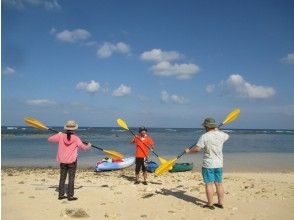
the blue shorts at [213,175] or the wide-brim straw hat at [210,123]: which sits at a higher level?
the wide-brim straw hat at [210,123]

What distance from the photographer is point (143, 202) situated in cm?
807

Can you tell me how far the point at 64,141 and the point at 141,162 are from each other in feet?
10.6

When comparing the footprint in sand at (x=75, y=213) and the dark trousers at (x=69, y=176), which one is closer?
the footprint in sand at (x=75, y=213)

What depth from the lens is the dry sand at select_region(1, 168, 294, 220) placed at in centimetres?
702

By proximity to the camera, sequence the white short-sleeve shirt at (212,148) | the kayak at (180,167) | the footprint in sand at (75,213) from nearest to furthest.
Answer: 1. the footprint in sand at (75,213)
2. the white short-sleeve shirt at (212,148)
3. the kayak at (180,167)

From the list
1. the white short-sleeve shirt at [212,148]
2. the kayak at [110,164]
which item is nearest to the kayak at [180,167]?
the kayak at [110,164]

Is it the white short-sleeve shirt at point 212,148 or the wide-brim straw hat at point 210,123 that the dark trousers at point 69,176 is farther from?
the wide-brim straw hat at point 210,123

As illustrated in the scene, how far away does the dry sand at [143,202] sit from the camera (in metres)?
7.02

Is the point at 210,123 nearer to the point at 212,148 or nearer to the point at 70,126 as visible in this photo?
the point at 212,148

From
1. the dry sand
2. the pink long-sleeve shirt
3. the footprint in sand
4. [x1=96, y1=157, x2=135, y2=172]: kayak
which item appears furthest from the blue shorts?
[x1=96, y1=157, x2=135, y2=172]: kayak

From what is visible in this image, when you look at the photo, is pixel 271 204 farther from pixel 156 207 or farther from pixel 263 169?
pixel 263 169

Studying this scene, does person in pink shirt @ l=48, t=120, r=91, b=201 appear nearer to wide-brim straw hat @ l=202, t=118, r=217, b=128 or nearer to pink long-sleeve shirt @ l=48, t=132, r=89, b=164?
pink long-sleeve shirt @ l=48, t=132, r=89, b=164

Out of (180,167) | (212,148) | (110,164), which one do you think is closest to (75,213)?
(212,148)

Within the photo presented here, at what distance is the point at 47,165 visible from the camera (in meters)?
17.9
